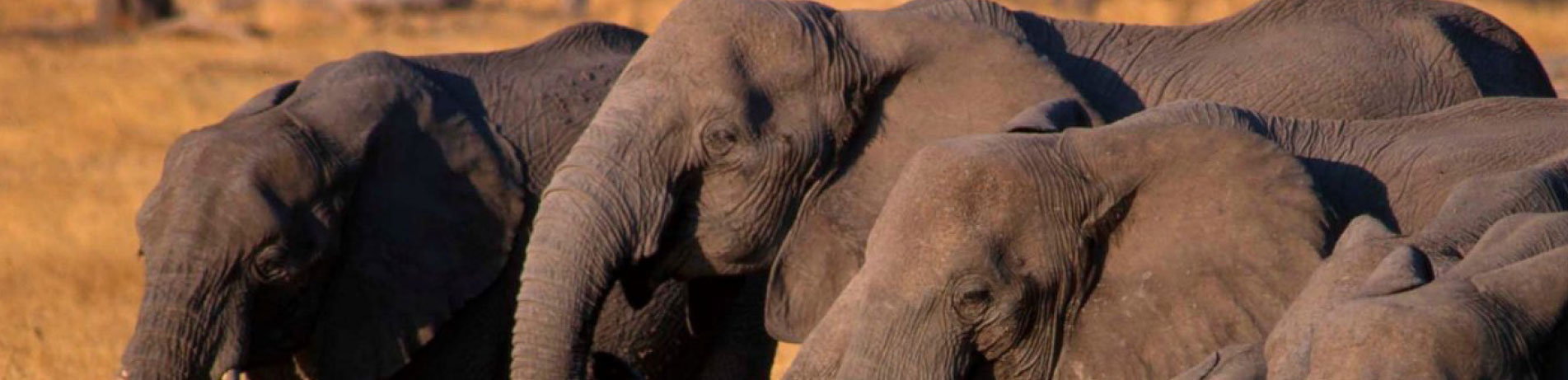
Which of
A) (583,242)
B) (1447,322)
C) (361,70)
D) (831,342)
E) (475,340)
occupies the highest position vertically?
(1447,322)

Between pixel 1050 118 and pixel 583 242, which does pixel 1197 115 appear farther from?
pixel 583 242

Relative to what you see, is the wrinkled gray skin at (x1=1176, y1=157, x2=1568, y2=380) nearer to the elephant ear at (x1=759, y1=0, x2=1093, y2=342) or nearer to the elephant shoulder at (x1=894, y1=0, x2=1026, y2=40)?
the elephant ear at (x1=759, y1=0, x2=1093, y2=342)

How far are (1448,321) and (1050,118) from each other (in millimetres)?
1772

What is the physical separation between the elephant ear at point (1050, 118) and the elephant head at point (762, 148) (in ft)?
0.82

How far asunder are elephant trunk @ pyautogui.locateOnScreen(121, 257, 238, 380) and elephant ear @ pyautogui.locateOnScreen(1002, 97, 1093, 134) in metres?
1.85

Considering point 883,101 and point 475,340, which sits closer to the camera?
point 883,101

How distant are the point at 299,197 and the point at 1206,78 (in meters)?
1.98

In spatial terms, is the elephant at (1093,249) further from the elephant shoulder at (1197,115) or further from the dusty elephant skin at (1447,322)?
the dusty elephant skin at (1447,322)

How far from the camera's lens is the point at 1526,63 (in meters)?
7.11

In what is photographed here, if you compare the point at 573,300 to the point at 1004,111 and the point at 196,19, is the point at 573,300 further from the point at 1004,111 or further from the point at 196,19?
the point at 196,19

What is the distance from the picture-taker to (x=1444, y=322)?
393 centimetres

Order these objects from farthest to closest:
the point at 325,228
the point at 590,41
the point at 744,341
Answer: the point at 590,41, the point at 744,341, the point at 325,228

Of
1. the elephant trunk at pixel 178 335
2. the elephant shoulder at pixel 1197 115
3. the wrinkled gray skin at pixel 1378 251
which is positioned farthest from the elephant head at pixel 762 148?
the wrinkled gray skin at pixel 1378 251

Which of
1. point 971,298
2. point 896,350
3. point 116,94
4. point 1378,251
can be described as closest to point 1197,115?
point 971,298
